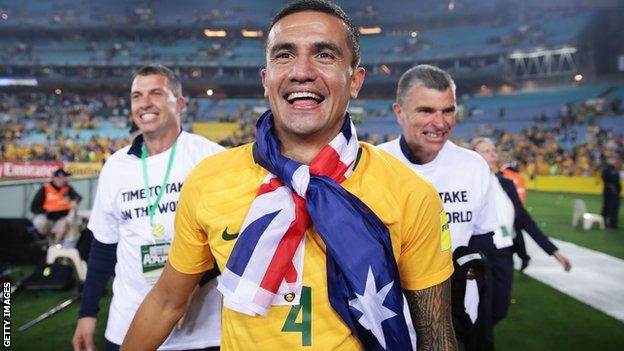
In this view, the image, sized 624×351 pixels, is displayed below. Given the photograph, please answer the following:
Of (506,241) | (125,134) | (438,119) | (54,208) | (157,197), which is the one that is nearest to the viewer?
(157,197)

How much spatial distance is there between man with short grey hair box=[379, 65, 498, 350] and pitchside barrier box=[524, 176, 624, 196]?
22.1 metres

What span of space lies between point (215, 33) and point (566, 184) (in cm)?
3204

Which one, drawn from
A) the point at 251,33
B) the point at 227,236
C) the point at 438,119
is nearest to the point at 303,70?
the point at 227,236

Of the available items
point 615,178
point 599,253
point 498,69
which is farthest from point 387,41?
point 599,253

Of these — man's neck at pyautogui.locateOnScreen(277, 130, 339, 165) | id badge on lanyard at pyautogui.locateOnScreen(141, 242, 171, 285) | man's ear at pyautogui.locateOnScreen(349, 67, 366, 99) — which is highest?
man's ear at pyautogui.locateOnScreen(349, 67, 366, 99)

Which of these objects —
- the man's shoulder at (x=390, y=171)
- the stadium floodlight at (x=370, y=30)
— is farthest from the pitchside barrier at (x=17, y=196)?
the stadium floodlight at (x=370, y=30)

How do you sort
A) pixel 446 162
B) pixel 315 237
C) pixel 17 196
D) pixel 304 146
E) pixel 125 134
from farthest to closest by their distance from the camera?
pixel 125 134 → pixel 17 196 → pixel 446 162 → pixel 304 146 → pixel 315 237

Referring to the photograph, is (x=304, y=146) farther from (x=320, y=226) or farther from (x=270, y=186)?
(x=320, y=226)

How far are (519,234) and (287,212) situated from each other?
472 centimetres

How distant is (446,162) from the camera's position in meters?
3.03

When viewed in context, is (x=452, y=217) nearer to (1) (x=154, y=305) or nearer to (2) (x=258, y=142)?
(2) (x=258, y=142)

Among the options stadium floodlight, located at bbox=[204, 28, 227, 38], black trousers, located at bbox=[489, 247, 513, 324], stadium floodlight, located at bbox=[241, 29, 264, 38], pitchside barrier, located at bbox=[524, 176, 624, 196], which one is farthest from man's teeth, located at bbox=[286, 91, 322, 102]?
stadium floodlight, located at bbox=[204, 28, 227, 38]

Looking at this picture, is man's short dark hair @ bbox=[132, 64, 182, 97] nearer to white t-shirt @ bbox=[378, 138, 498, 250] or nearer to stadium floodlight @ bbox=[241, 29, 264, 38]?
white t-shirt @ bbox=[378, 138, 498, 250]

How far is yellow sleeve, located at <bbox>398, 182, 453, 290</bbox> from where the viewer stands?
5.39ft
